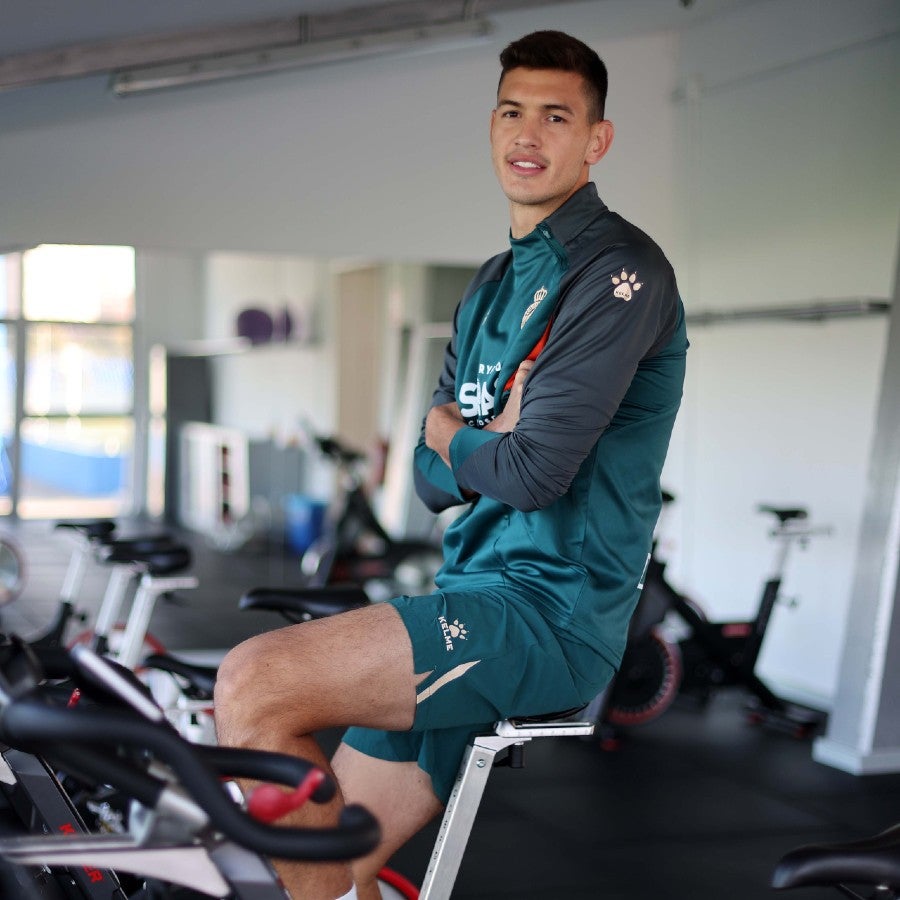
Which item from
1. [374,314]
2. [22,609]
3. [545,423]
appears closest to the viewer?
[545,423]

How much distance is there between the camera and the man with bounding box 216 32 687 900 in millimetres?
1485

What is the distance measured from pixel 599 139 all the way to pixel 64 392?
7.09 metres

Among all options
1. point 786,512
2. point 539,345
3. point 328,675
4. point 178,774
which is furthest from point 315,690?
point 786,512

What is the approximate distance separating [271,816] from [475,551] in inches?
31.3

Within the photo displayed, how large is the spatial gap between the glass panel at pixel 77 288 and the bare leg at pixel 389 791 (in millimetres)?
5552

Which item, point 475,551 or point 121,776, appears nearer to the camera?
point 121,776

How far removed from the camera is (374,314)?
7.55 meters

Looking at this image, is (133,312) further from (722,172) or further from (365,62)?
(722,172)

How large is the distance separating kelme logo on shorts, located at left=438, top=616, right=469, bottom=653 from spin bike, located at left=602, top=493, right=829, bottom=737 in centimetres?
288

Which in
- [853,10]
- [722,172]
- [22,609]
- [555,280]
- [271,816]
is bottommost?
[22,609]

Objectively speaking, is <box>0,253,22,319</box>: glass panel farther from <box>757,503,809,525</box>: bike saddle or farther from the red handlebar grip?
the red handlebar grip

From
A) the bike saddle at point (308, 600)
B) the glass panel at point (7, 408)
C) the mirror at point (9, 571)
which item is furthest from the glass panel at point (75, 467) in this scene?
the bike saddle at point (308, 600)

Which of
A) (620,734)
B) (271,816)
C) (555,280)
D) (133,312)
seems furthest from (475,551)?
(133,312)

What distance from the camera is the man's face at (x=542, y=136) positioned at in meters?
1.75
